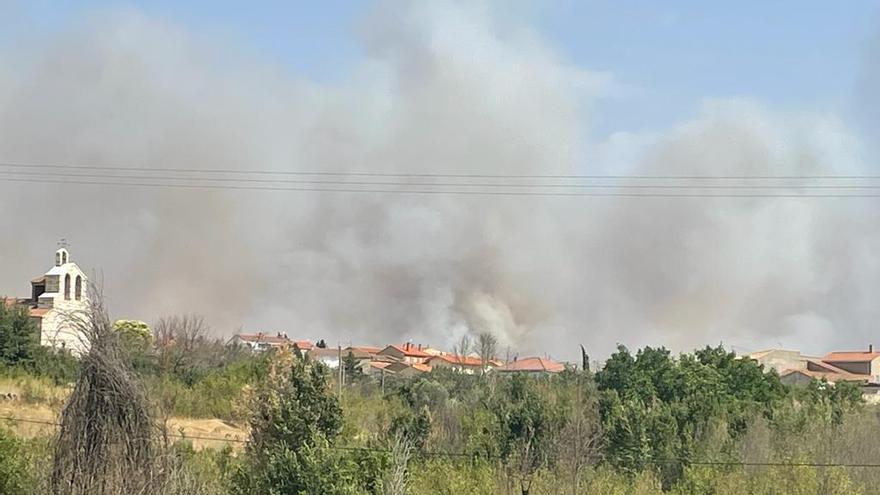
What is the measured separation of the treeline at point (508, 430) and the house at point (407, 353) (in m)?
33.6

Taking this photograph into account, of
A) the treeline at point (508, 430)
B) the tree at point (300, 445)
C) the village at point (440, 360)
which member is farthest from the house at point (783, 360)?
the tree at point (300, 445)

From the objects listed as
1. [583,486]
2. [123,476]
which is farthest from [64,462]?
[583,486]

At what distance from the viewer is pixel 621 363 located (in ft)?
159

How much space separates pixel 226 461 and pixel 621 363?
75.6 feet

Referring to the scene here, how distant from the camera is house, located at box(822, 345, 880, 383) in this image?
83938 mm

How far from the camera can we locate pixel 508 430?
37125mm

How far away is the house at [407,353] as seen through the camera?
90.9 metres

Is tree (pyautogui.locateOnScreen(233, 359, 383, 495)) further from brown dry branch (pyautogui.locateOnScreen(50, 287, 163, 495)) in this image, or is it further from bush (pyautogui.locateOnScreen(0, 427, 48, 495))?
brown dry branch (pyautogui.locateOnScreen(50, 287, 163, 495))

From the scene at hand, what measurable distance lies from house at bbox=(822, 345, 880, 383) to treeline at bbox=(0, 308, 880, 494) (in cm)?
3457

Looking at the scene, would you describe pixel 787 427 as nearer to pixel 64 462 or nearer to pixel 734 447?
pixel 734 447

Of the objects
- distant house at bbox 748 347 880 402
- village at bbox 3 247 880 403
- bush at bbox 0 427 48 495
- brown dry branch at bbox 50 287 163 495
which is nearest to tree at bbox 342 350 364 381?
village at bbox 3 247 880 403

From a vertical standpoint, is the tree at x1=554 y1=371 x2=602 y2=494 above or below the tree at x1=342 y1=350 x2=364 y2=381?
below

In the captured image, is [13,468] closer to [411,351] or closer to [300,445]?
[300,445]

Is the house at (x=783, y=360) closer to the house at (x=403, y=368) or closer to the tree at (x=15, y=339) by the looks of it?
the house at (x=403, y=368)
